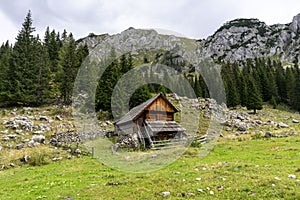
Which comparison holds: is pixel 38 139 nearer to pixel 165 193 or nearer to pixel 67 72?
pixel 165 193

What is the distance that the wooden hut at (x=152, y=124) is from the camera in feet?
111

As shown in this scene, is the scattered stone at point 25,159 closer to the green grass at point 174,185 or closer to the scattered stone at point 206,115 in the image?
the green grass at point 174,185

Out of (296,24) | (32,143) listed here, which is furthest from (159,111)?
(296,24)

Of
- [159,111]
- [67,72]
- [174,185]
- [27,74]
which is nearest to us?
[174,185]

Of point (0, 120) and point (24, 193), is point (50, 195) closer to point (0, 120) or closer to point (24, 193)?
point (24, 193)

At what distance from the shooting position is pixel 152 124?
1391 inches

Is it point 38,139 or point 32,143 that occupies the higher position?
point 38,139

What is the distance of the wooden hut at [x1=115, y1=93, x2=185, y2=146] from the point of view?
111ft

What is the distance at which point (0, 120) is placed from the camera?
35156 millimetres

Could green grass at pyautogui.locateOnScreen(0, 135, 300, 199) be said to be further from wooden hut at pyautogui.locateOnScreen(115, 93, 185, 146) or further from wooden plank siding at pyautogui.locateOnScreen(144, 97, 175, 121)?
wooden plank siding at pyautogui.locateOnScreen(144, 97, 175, 121)

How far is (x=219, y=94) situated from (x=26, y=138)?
6475 centimetres

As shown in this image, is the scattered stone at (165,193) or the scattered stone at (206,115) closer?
the scattered stone at (165,193)

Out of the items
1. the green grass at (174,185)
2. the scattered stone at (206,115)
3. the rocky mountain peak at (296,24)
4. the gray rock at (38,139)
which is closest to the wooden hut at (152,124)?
the gray rock at (38,139)

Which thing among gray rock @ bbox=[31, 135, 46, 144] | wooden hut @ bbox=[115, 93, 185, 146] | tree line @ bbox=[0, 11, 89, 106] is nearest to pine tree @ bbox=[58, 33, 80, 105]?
tree line @ bbox=[0, 11, 89, 106]
